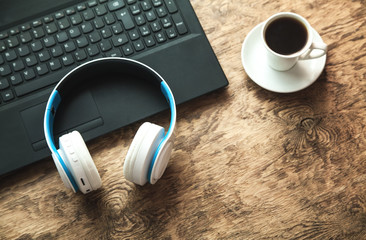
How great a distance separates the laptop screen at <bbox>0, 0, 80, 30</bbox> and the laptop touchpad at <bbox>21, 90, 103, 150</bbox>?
0.60 ft

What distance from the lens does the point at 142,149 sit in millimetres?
635

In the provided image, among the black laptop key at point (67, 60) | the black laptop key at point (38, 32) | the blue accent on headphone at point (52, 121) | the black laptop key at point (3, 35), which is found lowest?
the blue accent on headphone at point (52, 121)

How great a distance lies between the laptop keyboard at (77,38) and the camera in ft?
2.43

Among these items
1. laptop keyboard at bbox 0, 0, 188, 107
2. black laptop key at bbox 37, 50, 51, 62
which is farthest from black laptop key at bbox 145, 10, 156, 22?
black laptop key at bbox 37, 50, 51, 62

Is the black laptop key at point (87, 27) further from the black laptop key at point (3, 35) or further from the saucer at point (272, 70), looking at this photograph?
the saucer at point (272, 70)

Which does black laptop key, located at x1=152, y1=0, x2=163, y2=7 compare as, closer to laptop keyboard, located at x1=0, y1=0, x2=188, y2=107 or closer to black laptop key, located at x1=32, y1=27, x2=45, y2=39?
laptop keyboard, located at x1=0, y1=0, x2=188, y2=107

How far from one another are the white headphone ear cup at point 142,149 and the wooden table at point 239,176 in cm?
10

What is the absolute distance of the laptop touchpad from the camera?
729 mm

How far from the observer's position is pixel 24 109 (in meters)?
0.73

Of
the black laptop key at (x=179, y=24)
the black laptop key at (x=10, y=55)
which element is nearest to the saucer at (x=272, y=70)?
the black laptop key at (x=179, y=24)

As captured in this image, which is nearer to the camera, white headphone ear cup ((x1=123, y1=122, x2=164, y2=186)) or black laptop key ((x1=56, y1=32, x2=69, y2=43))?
white headphone ear cup ((x1=123, y1=122, x2=164, y2=186))

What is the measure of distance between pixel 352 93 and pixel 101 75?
0.50 m

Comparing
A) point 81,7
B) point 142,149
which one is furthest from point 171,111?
point 81,7

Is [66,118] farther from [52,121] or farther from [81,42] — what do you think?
[81,42]
